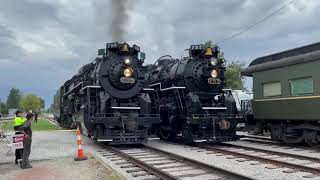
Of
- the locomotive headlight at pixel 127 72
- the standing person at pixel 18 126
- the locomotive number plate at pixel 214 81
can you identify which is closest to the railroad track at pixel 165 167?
the standing person at pixel 18 126

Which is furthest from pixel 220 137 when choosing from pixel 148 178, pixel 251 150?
pixel 148 178

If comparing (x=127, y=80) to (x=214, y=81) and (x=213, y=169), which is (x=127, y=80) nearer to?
(x=214, y=81)

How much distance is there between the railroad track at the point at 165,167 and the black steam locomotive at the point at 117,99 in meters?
1.14

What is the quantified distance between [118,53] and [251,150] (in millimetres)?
6229

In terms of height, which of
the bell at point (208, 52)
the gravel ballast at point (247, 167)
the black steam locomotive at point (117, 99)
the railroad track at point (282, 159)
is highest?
the bell at point (208, 52)

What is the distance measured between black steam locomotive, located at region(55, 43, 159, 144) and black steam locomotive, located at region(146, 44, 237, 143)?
1.08 metres

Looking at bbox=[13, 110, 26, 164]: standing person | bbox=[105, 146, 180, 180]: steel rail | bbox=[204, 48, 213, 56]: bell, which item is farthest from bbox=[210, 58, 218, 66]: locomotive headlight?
bbox=[13, 110, 26, 164]: standing person

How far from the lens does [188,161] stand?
10.2 metres

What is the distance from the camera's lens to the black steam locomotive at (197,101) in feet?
48.0

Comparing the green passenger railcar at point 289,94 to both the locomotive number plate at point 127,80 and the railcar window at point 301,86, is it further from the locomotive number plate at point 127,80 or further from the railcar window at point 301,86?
the locomotive number plate at point 127,80

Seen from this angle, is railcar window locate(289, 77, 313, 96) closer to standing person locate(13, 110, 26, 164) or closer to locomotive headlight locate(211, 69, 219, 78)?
locomotive headlight locate(211, 69, 219, 78)

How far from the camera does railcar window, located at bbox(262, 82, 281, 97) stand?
49.4 feet

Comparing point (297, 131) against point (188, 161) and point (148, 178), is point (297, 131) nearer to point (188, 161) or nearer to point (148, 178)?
point (188, 161)

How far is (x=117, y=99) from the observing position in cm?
1497
